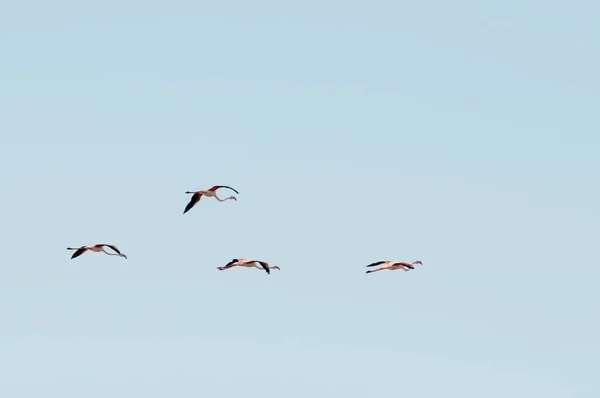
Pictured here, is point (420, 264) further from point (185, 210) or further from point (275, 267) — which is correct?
point (185, 210)

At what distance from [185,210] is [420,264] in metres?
18.8

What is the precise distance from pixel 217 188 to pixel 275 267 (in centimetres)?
924

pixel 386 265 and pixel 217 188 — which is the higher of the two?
pixel 217 188

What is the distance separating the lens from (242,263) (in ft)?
350

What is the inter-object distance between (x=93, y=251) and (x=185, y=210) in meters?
8.60

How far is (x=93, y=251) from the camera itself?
4409 inches

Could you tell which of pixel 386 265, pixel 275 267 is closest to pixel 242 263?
pixel 275 267

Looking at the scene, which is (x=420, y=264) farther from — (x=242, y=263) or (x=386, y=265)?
(x=242, y=263)

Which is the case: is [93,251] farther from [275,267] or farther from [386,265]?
[386,265]

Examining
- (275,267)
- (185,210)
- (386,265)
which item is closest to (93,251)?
(185,210)

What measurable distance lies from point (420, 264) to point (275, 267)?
1117cm

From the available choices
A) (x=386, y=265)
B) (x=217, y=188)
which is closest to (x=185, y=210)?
(x=217, y=188)

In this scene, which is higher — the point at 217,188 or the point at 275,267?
the point at 217,188

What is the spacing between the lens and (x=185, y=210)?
10962 cm
